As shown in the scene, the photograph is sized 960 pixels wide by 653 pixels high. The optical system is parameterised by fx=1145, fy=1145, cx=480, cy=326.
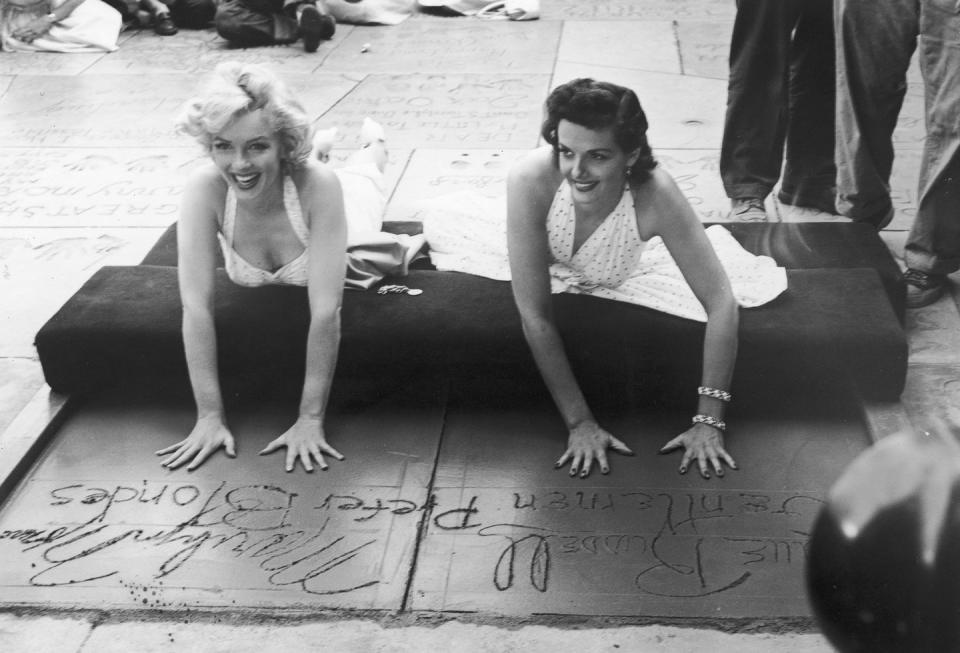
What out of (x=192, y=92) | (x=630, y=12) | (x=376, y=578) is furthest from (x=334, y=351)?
(x=630, y=12)

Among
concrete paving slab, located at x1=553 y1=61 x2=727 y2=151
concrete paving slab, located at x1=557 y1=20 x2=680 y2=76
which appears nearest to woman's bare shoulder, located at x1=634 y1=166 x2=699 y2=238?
concrete paving slab, located at x1=553 y1=61 x2=727 y2=151

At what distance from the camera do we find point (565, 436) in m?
3.58

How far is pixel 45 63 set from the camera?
27.0ft

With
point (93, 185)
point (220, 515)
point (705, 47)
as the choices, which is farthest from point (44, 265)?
point (705, 47)

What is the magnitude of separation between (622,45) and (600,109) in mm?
5221

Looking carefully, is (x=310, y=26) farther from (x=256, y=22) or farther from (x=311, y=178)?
(x=311, y=178)

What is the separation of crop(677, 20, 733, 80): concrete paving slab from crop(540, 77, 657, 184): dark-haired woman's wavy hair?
419 cm

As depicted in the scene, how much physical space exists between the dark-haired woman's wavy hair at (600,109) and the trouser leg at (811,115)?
6.83ft

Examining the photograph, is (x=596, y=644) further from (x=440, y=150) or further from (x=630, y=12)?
(x=630, y=12)

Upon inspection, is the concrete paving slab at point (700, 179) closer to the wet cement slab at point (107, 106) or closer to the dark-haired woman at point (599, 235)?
the dark-haired woman at point (599, 235)

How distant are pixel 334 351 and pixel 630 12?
626 centimetres

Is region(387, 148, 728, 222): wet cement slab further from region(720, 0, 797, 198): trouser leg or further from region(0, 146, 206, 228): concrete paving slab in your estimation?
region(0, 146, 206, 228): concrete paving slab

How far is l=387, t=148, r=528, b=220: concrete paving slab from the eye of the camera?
5.50 meters

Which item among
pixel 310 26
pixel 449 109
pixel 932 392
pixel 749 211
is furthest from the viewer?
pixel 310 26
